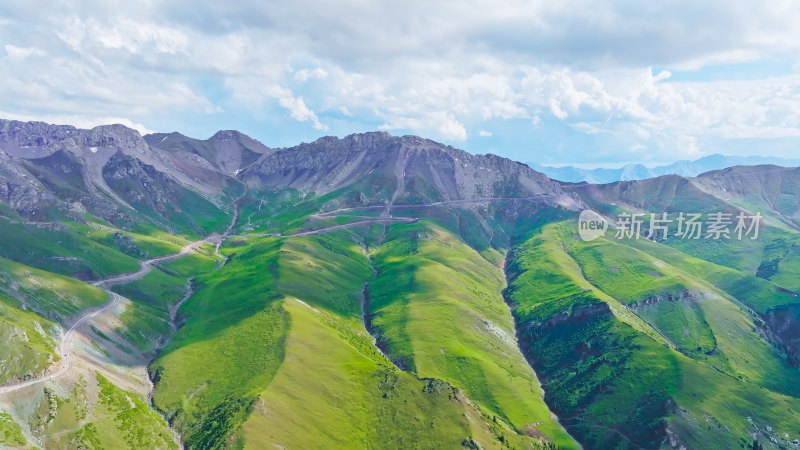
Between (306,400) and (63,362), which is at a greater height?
(63,362)

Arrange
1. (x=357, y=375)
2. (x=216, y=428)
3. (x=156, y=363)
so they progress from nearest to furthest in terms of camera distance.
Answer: (x=216, y=428), (x=357, y=375), (x=156, y=363)

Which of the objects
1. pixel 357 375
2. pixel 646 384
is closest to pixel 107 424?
pixel 357 375

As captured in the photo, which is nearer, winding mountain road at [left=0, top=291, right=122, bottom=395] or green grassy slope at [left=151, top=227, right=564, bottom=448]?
winding mountain road at [left=0, top=291, right=122, bottom=395]

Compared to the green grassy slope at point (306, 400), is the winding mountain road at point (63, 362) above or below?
above

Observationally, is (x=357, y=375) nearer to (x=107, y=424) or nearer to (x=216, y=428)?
(x=216, y=428)

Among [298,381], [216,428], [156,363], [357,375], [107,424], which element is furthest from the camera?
[156,363]

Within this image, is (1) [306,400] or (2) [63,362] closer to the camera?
(2) [63,362]

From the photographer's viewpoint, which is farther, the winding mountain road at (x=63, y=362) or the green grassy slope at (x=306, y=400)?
the green grassy slope at (x=306, y=400)

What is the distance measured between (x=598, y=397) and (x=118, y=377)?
6748 inches

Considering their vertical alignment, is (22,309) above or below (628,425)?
above

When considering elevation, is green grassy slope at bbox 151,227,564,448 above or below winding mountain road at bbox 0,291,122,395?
below

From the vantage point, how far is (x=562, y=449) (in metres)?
172

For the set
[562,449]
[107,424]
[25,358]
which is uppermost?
[25,358]

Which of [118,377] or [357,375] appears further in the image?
[357,375]
